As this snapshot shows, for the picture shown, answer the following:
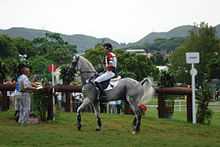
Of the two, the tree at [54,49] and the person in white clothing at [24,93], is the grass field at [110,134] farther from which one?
the tree at [54,49]

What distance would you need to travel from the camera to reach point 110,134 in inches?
559

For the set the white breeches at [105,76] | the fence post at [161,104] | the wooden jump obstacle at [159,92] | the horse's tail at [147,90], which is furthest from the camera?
the fence post at [161,104]

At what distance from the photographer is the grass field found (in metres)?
12.1

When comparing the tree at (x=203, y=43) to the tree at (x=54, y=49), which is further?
the tree at (x=54, y=49)

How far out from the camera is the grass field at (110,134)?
12102 mm

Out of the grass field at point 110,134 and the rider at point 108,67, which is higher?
the rider at point 108,67

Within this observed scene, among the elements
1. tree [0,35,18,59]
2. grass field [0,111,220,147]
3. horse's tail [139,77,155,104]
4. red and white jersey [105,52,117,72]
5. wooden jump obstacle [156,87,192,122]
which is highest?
tree [0,35,18,59]

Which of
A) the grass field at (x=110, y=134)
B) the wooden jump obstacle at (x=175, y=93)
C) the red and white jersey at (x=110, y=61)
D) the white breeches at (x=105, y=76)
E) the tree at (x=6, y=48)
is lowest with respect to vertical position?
the grass field at (x=110, y=134)

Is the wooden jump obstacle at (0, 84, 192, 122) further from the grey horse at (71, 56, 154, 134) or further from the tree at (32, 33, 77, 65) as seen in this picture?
the tree at (32, 33, 77, 65)

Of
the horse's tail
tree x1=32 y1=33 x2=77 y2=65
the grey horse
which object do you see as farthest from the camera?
tree x1=32 y1=33 x2=77 y2=65

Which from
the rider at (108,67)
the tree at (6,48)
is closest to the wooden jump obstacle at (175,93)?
the rider at (108,67)

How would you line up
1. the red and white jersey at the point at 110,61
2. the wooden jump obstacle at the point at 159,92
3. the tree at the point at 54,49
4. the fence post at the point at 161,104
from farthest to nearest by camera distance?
the tree at the point at 54,49
the fence post at the point at 161,104
the wooden jump obstacle at the point at 159,92
the red and white jersey at the point at 110,61

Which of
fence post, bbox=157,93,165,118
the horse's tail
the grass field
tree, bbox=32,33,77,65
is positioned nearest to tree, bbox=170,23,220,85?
tree, bbox=32,33,77,65

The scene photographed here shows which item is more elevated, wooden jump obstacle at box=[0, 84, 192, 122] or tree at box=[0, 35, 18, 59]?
tree at box=[0, 35, 18, 59]
